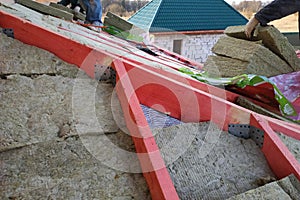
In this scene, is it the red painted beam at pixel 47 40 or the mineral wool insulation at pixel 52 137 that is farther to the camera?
the red painted beam at pixel 47 40

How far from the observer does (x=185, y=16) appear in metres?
13.9

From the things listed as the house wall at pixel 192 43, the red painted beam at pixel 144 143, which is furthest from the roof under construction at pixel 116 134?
the house wall at pixel 192 43

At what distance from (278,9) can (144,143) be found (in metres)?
2.23

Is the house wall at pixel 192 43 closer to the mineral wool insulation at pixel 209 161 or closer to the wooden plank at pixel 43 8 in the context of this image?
the wooden plank at pixel 43 8

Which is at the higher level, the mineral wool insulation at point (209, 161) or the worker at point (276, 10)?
the worker at point (276, 10)

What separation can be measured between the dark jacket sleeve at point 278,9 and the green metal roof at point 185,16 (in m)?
9.51

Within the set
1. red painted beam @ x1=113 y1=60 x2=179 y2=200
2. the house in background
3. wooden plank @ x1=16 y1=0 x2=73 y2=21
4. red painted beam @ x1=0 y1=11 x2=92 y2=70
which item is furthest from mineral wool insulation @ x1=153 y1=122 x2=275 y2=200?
the house in background

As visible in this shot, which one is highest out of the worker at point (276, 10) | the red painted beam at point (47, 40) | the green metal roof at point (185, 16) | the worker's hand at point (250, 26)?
the worker at point (276, 10)

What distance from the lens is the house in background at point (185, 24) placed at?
12641 millimetres

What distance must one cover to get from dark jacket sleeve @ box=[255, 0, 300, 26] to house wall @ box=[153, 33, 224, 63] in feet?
31.2

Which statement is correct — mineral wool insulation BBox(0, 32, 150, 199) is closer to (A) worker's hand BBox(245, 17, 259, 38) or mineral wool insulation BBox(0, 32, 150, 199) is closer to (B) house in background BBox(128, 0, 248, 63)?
(A) worker's hand BBox(245, 17, 259, 38)

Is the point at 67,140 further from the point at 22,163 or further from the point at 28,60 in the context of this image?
the point at 28,60

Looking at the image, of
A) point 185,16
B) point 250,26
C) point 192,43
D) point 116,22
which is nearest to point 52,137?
point 250,26

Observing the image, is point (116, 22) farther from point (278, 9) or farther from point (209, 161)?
point (209, 161)
